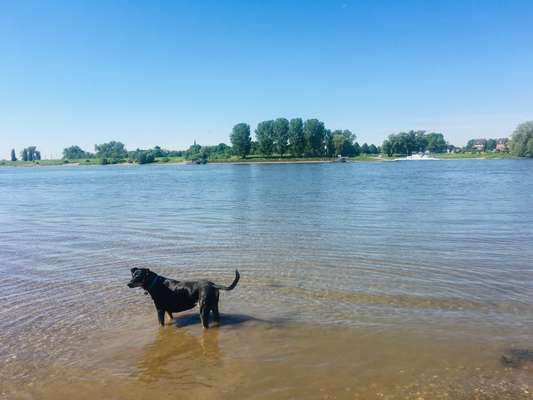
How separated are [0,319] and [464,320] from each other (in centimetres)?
1021

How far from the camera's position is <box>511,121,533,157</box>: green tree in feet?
406

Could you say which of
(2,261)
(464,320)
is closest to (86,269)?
(2,261)

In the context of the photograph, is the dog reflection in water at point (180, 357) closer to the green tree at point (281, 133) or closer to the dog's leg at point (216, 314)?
the dog's leg at point (216, 314)

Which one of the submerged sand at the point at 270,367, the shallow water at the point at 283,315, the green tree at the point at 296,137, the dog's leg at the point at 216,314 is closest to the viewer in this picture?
the submerged sand at the point at 270,367

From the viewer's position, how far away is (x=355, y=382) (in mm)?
6895

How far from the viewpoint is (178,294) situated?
9.53 m

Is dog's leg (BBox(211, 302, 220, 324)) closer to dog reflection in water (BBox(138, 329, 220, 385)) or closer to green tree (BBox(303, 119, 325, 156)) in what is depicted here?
dog reflection in water (BBox(138, 329, 220, 385))

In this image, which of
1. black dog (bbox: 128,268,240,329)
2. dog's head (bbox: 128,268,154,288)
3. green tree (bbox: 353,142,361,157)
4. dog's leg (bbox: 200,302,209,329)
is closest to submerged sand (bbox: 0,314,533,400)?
dog's leg (bbox: 200,302,209,329)

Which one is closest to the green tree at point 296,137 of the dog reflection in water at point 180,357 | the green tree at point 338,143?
the green tree at point 338,143

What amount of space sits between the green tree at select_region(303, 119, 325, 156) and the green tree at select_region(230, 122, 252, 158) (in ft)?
76.6

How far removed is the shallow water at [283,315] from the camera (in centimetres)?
704

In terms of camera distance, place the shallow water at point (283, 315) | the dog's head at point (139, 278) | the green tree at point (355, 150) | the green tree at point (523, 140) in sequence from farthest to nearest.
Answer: the green tree at point (355, 150)
the green tree at point (523, 140)
the dog's head at point (139, 278)
the shallow water at point (283, 315)

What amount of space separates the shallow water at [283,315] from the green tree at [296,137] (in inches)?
6186

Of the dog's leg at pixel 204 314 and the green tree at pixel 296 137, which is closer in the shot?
the dog's leg at pixel 204 314
